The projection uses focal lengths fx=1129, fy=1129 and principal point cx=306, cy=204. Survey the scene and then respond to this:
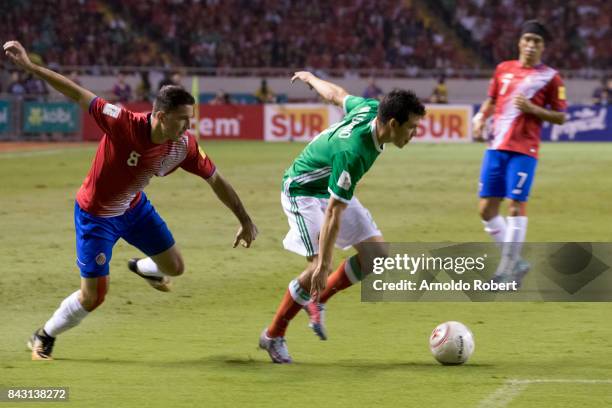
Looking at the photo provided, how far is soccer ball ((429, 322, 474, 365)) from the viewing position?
301 inches

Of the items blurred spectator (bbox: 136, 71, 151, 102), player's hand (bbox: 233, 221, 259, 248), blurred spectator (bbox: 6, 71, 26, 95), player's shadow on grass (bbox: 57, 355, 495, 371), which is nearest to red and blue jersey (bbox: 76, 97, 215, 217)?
player's hand (bbox: 233, 221, 259, 248)

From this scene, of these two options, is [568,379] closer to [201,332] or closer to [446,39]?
[201,332]

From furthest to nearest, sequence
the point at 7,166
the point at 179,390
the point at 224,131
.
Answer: the point at 224,131 → the point at 7,166 → the point at 179,390

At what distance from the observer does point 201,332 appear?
29.3 ft

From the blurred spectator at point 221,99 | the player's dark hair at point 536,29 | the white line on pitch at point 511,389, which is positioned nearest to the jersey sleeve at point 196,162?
the white line on pitch at point 511,389

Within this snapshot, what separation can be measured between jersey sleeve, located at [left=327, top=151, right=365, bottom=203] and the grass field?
3.96ft

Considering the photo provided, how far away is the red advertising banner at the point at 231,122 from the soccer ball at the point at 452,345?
90.1ft

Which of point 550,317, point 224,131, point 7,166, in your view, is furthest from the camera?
point 224,131

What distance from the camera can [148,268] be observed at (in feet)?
30.4

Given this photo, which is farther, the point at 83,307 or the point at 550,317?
the point at 550,317

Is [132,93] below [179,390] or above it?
below

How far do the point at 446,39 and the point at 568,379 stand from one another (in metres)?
36.0

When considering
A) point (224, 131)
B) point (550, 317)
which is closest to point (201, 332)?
point (550, 317)

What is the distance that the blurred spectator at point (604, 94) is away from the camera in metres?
34.7
